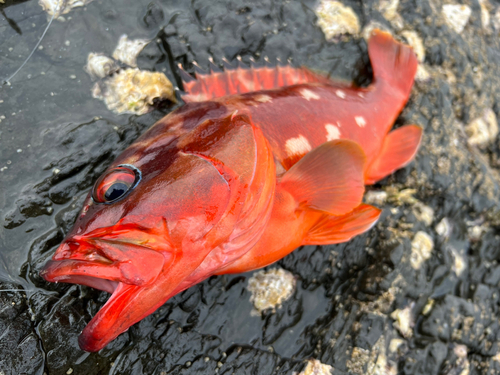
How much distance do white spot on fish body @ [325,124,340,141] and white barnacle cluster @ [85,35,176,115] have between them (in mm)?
1070

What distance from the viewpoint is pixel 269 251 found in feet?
6.27

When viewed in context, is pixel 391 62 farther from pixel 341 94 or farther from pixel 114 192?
pixel 114 192

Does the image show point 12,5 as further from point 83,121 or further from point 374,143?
point 374,143

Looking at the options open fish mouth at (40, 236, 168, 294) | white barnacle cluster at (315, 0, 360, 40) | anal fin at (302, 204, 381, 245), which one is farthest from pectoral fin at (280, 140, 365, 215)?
white barnacle cluster at (315, 0, 360, 40)

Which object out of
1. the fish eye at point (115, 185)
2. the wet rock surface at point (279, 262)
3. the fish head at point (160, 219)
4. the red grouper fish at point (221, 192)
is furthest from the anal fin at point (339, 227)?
the fish eye at point (115, 185)

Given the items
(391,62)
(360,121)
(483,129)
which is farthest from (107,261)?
(483,129)

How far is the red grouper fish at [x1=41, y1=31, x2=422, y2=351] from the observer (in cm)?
140

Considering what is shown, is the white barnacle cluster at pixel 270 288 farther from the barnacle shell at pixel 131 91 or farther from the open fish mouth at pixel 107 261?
the barnacle shell at pixel 131 91

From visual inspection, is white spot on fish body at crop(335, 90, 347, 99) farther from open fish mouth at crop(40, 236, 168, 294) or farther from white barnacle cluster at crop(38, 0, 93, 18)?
white barnacle cluster at crop(38, 0, 93, 18)

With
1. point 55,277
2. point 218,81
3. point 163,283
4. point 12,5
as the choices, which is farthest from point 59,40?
point 163,283

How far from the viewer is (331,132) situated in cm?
223

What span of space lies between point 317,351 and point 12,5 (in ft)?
9.79

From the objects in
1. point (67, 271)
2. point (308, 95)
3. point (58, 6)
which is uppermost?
point (58, 6)

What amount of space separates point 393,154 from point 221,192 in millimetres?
1653
